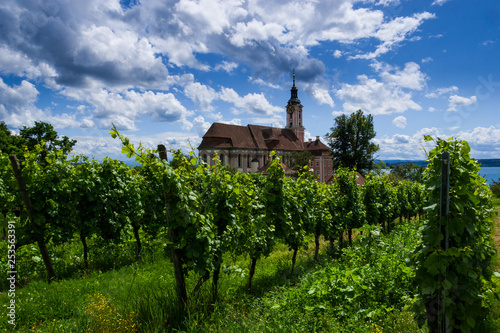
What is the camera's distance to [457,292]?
3.35 m

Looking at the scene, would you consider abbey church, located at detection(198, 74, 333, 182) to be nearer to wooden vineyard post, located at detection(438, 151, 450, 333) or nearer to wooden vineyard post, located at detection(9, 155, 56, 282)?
wooden vineyard post, located at detection(9, 155, 56, 282)

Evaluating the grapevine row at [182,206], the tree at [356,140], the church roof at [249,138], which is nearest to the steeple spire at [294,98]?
the church roof at [249,138]

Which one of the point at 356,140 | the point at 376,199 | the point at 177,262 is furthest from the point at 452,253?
the point at 356,140

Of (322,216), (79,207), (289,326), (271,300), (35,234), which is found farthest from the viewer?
(322,216)

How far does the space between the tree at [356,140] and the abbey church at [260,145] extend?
35.1ft

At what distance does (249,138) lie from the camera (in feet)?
197

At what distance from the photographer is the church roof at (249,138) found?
2163 inches

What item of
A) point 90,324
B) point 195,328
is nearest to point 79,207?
point 90,324

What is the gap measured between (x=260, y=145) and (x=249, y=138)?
263 centimetres

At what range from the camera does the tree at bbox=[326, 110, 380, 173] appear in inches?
1655

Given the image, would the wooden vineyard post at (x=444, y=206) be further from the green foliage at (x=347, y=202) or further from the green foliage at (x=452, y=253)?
the green foliage at (x=347, y=202)

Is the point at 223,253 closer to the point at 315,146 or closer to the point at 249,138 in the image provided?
the point at 249,138

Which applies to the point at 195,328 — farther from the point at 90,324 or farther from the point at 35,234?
the point at 35,234

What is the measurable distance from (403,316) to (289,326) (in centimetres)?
158
